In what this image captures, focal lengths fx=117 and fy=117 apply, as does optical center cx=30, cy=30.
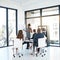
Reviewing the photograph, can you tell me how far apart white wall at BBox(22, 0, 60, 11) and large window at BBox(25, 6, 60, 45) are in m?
0.28

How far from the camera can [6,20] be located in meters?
7.84

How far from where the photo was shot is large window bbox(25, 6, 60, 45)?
7.45 meters

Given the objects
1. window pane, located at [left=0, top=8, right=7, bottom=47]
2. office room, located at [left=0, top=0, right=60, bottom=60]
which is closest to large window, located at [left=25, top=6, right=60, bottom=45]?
office room, located at [left=0, top=0, right=60, bottom=60]

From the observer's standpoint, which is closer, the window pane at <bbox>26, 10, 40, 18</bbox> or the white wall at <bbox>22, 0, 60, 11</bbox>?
the white wall at <bbox>22, 0, 60, 11</bbox>

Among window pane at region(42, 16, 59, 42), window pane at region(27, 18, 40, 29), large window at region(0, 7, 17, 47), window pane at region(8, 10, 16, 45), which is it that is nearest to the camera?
window pane at region(42, 16, 59, 42)

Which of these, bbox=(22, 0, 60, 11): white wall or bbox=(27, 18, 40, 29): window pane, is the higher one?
bbox=(22, 0, 60, 11): white wall

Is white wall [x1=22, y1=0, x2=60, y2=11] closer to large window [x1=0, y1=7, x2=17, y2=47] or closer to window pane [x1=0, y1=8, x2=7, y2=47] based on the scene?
large window [x1=0, y1=7, x2=17, y2=47]

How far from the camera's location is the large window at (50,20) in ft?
24.4

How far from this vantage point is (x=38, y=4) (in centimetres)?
800

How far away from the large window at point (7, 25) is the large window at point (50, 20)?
1526 mm

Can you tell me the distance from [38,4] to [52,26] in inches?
70.6

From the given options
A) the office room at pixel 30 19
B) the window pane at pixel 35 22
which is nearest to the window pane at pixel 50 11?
the office room at pixel 30 19

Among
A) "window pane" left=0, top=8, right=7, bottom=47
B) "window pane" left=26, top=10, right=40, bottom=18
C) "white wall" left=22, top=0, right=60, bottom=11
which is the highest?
"white wall" left=22, top=0, right=60, bottom=11

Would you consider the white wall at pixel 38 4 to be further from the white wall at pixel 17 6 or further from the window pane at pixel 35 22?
the window pane at pixel 35 22
